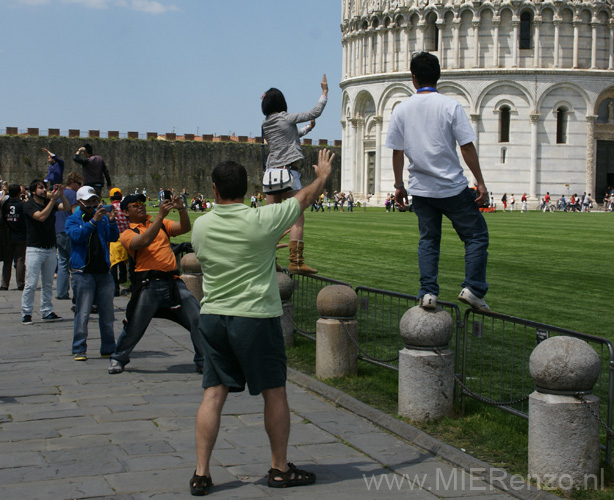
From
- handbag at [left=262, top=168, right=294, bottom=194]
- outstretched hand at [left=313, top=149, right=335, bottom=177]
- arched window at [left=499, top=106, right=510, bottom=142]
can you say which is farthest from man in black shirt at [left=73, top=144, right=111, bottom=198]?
arched window at [left=499, top=106, right=510, bottom=142]

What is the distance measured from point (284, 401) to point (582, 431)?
1736mm

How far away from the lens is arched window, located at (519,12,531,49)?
63031 mm


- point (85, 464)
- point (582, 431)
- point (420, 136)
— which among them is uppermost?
point (420, 136)

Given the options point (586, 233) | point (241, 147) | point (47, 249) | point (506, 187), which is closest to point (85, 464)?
point (47, 249)

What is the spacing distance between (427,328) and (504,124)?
195 ft

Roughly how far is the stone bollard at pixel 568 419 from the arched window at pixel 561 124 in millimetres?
61395

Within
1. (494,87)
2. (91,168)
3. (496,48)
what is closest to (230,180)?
(91,168)

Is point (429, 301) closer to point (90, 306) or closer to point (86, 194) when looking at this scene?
point (90, 306)

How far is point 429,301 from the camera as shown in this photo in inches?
255

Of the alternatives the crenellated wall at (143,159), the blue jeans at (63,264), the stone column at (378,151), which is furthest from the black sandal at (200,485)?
the crenellated wall at (143,159)

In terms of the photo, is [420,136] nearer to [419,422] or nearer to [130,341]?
[419,422]

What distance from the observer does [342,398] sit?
283 inches

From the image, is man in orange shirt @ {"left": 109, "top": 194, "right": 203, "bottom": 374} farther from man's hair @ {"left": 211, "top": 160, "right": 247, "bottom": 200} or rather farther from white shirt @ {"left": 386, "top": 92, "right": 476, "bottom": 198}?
man's hair @ {"left": 211, "top": 160, "right": 247, "bottom": 200}

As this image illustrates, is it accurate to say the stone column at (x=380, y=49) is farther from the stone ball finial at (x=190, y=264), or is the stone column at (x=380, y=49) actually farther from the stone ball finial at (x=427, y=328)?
the stone ball finial at (x=427, y=328)
